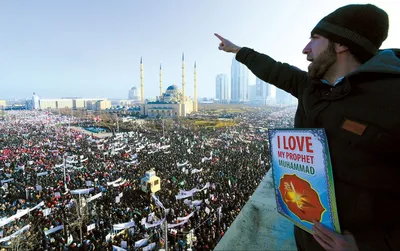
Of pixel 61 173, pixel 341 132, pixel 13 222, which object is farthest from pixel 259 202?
pixel 61 173

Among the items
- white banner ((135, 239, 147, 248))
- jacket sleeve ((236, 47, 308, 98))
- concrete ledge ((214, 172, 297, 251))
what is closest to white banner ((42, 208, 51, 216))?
white banner ((135, 239, 147, 248))

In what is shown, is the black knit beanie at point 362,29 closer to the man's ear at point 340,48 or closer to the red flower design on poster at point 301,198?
the man's ear at point 340,48

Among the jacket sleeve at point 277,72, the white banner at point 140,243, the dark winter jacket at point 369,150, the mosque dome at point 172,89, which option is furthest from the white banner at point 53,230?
the mosque dome at point 172,89

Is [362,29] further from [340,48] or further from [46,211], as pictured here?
[46,211]

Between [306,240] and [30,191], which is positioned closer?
[306,240]

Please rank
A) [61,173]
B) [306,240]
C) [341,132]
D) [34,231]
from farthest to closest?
[61,173]
[34,231]
[306,240]
[341,132]

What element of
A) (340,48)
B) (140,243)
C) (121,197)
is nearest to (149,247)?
(140,243)

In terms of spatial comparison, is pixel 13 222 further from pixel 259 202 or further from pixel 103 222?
pixel 259 202
